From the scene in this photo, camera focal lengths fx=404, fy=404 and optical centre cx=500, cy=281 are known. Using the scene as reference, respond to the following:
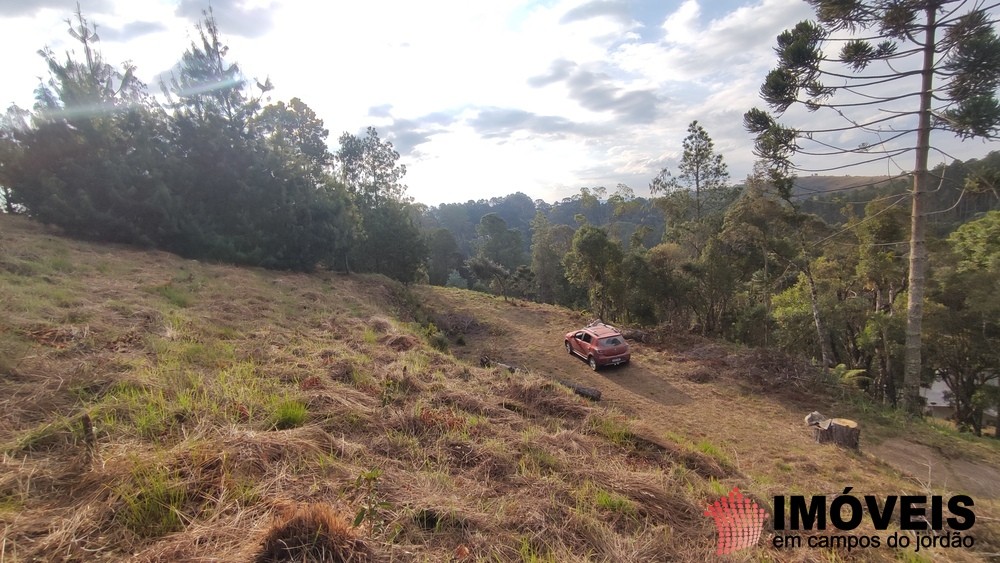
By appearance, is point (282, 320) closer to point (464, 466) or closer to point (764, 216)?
point (464, 466)

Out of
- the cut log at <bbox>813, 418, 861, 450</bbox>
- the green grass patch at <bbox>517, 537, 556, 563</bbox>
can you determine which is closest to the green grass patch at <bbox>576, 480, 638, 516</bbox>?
the green grass patch at <bbox>517, 537, 556, 563</bbox>

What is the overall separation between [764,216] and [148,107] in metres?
→ 24.9

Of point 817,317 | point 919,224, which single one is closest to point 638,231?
point 817,317

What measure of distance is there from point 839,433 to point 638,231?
1896cm

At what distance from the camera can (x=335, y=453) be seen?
327cm

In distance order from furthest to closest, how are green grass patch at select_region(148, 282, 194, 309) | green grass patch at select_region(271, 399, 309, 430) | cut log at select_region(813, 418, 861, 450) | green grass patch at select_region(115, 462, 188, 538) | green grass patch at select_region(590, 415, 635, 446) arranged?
green grass patch at select_region(148, 282, 194, 309) → cut log at select_region(813, 418, 861, 450) → green grass patch at select_region(590, 415, 635, 446) → green grass patch at select_region(271, 399, 309, 430) → green grass patch at select_region(115, 462, 188, 538)

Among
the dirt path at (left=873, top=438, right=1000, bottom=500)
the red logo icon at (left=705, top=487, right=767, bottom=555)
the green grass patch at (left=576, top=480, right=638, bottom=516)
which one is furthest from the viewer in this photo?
the dirt path at (left=873, top=438, right=1000, bottom=500)

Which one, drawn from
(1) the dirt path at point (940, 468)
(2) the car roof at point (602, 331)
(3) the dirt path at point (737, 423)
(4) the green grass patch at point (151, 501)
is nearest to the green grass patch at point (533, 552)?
(4) the green grass patch at point (151, 501)

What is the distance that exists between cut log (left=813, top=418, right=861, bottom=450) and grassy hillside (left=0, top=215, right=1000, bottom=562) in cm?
27

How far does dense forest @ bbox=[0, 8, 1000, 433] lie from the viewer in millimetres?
11430

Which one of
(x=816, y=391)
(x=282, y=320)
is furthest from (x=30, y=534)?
(x=816, y=391)

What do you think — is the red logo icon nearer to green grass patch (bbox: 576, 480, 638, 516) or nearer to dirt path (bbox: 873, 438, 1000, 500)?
green grass patch (bbox: 576, 480, 638, 516)

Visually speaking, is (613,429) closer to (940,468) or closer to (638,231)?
(940,468)

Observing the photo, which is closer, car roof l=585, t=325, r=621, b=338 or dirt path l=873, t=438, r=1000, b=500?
dirt path l=873, t=438, r=1000, b=500
